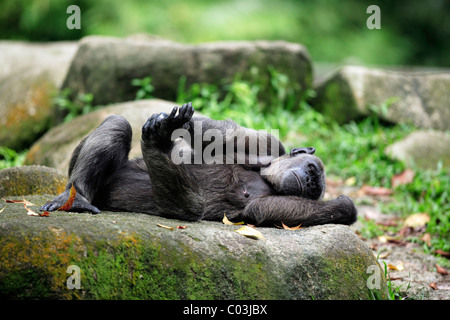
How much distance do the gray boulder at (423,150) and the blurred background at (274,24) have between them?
728cm

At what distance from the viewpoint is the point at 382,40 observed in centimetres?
1620

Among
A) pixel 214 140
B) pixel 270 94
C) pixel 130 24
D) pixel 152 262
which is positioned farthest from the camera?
pixel 130 24

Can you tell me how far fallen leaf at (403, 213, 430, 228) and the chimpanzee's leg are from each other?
3.77 metres

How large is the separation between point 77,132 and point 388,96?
5.55 metres

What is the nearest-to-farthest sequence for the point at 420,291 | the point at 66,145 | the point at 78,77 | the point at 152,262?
the point at 152,262
the point at 420,291
the point at 66,145
the point at 78,77

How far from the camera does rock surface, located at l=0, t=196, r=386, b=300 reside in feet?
9.05

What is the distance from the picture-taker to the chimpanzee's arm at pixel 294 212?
4.14 metres

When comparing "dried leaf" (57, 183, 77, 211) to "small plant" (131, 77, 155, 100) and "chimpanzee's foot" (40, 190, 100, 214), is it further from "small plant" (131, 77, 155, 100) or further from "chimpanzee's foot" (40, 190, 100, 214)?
"small plant" (131, 77, 155, 100)

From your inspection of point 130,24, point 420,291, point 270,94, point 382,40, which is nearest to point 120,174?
point 420,291

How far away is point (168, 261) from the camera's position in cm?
305

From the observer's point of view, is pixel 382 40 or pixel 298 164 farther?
pixel 382 40

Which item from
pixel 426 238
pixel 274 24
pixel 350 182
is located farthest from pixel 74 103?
pixel 274 24
